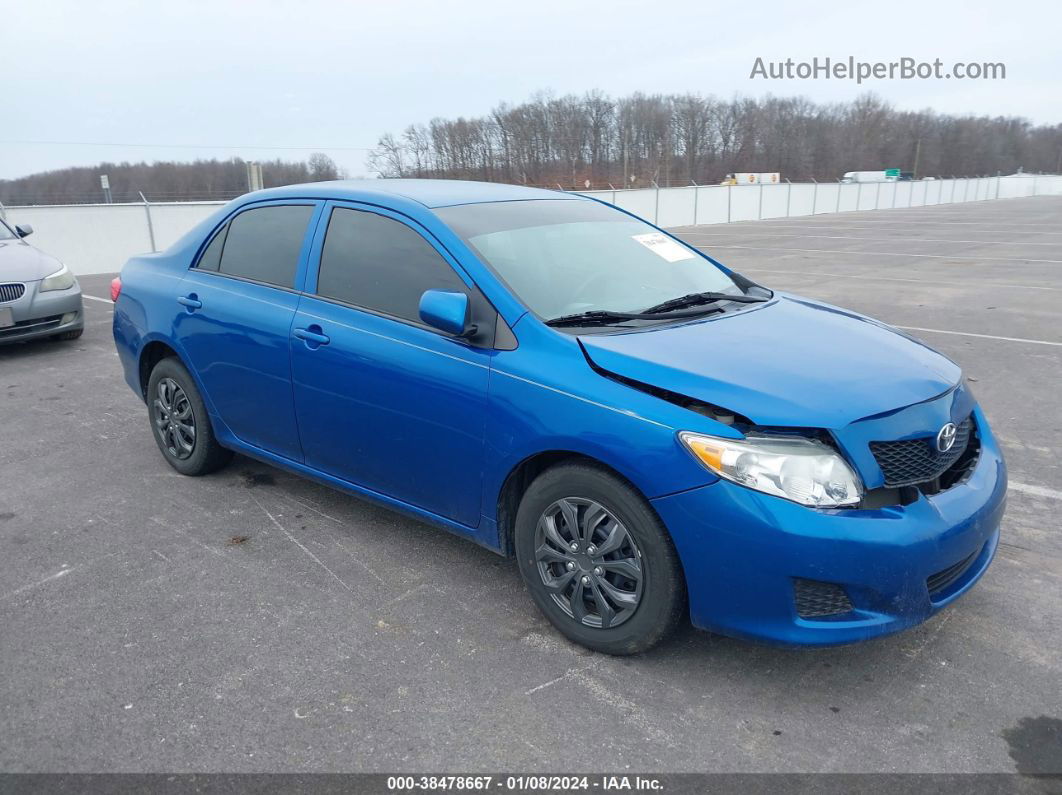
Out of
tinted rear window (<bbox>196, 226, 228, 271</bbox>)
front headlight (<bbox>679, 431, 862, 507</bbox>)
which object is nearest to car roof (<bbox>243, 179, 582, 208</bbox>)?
tinted rear window (<bbox>196, 226, 228, 271</bbox>)

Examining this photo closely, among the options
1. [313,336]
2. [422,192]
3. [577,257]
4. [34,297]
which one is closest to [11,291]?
[34,297]

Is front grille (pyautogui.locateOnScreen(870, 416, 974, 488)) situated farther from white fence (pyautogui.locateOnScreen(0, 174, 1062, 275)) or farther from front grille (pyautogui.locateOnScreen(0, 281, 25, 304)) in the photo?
white fence (pyautogui.locateOnScreen(0, 174, 1062, 275))

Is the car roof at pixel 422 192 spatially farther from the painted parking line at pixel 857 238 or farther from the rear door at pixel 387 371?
the painted parking line at pixel 857 238

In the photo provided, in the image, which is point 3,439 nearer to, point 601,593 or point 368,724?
point 368,724

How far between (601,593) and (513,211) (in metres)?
1.81

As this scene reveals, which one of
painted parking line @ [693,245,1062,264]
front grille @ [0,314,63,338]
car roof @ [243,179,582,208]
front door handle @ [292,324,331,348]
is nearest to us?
front door handle @ [292,324,331,348]

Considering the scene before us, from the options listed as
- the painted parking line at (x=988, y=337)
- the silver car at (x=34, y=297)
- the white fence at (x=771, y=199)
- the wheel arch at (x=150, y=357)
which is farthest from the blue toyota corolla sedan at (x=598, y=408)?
the white fence at (x=771, y=199)

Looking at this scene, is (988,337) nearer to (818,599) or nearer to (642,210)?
(818,599)

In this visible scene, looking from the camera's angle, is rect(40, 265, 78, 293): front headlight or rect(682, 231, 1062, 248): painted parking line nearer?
rect(40, 265, 78, 293): front headlight

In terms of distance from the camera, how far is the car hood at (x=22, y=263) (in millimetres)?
7887

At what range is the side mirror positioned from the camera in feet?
10.1

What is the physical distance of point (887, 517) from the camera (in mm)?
2564

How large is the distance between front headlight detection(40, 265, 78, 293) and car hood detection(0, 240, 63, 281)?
4 cm

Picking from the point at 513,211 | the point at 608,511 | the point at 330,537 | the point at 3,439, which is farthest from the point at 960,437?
the point at 3,439
